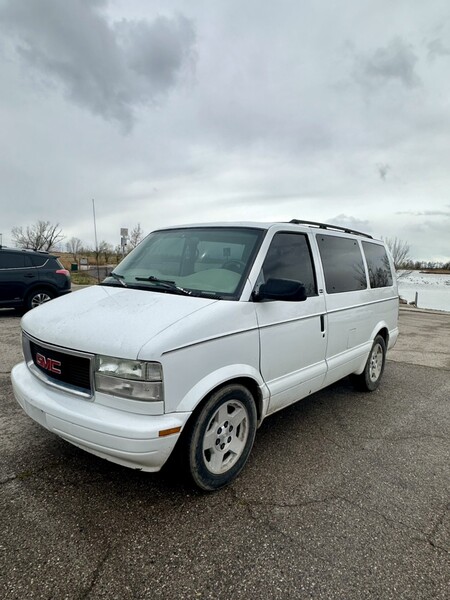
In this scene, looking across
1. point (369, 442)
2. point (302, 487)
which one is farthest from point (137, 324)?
point (369, 442)

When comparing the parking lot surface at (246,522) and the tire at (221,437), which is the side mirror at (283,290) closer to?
the tire at (221,437)

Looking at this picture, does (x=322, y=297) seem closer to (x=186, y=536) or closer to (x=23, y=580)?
(x=186, y=536)

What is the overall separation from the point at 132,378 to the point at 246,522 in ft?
3.90

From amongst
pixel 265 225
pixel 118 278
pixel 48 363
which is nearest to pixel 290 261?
pixel 265 225

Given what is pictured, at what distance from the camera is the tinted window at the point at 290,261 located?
10.3 ft

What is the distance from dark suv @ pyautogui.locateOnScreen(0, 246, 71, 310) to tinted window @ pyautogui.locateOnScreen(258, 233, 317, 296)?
835 cm

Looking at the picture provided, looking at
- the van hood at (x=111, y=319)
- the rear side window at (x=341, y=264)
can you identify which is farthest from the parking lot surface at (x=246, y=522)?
the rear side window at (x=341, y=264)

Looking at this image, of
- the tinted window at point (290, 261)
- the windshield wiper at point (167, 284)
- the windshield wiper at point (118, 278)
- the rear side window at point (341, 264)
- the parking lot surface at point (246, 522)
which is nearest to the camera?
the parking lot surface at point (246, 522)

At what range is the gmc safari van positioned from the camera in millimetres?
2275

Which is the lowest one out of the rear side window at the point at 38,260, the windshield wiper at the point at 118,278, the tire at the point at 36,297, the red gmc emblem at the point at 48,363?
the tire at the point at 36,297

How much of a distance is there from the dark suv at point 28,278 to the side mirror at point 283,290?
866cm

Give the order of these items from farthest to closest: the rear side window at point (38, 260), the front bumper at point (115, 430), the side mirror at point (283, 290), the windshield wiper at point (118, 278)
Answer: the rear side window at point (38, 260)
the windshield wiper at point (118, 278)
the side mirror at point (283, 290)
the front bumper at point (115, 430)

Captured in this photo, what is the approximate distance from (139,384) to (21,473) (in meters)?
1.41

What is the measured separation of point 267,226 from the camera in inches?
129
